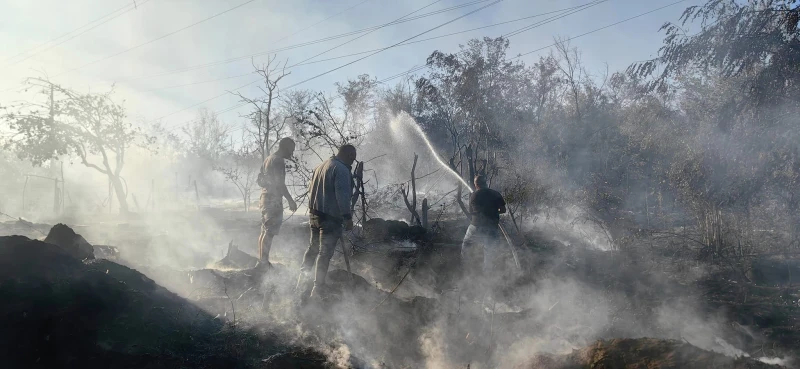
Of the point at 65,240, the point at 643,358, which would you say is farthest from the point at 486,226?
the point at 65,240

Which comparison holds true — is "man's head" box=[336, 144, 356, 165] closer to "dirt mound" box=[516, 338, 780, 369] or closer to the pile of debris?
the pile of debris

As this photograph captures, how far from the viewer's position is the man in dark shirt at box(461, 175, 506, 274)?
6281 mm

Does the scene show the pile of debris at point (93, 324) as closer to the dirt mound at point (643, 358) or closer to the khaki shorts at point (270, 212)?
the khaki shorts at point (270, 212)

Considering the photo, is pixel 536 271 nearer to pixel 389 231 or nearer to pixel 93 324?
pixel 389 231

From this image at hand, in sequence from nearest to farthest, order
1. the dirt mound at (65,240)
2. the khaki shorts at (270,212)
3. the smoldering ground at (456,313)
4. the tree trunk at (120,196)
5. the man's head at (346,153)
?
the smoldering ground at (456,313), the man's head at (346,153), the dirt mound at (65,240), the khaki shorts at (270,212), the tree trunk at (120,196)

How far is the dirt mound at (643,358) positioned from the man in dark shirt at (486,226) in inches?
102

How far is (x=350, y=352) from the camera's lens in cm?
417

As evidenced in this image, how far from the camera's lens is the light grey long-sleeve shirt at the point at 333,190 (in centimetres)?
469

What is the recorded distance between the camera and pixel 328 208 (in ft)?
15.8

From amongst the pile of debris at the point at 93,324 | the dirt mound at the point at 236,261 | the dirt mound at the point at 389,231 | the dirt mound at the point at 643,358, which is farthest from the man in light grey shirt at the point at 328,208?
the dirt mound at the point at 389,231

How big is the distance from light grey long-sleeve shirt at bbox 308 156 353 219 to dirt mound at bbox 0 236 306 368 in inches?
55.4

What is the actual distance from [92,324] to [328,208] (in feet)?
7.40

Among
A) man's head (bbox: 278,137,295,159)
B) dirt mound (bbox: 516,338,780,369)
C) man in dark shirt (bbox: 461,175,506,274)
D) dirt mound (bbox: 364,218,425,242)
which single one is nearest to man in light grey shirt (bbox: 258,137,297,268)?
man's head (bbox: 278,137,295,159)

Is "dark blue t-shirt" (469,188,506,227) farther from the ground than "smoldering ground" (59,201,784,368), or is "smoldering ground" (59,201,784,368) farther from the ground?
"dark blue t-shirt" (469,188,506,227)
